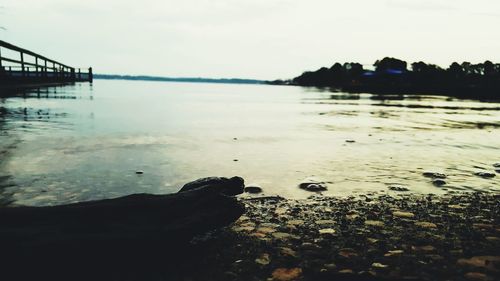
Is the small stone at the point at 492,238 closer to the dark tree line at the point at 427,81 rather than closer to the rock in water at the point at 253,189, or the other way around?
the rock in water at the point at 253,189

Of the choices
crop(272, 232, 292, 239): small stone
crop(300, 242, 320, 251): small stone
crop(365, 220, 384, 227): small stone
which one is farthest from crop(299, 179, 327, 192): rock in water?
crop(300, 242, 320, 251): small stone

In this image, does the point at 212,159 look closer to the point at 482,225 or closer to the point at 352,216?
the point at 352,216

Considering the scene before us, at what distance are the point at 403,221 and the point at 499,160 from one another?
5891mm

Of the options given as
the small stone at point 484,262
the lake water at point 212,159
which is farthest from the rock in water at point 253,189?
the small stone at point 484,262

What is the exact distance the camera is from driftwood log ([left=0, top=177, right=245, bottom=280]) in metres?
2.68

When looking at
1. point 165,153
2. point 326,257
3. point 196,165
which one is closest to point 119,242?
point 326,257

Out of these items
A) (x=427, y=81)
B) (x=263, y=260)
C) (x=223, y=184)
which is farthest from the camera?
(x=427, y=81)

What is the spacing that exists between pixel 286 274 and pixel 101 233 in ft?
5.14

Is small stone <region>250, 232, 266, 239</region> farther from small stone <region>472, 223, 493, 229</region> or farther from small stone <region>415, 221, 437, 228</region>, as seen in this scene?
small stone <region>472, 223, 493, 229</region>

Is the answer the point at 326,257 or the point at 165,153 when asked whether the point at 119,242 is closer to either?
the point at 326,257

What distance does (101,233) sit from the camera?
2.94 meters

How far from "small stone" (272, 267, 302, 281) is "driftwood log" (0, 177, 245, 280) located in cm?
85

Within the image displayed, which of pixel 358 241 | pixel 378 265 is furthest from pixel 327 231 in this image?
Result: pixel 378 265

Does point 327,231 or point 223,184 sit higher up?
point 223,184
